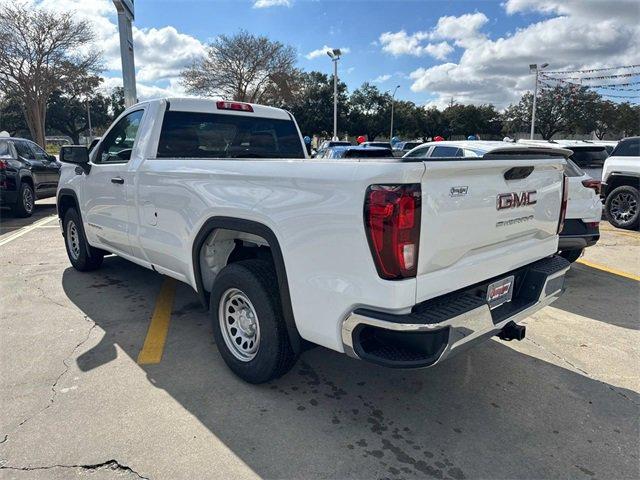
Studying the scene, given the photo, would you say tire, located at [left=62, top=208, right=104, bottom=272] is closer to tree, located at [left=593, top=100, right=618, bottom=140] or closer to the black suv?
Result: the black suv

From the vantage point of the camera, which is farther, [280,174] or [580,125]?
[580,125]

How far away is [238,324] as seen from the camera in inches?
129

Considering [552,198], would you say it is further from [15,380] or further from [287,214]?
[15,380]

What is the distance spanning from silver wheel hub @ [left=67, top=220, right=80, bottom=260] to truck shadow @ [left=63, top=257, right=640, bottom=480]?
236 centimetres

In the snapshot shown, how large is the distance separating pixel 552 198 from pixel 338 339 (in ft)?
6.16

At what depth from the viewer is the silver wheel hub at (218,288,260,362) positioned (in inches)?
126

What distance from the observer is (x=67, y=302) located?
4867 mm

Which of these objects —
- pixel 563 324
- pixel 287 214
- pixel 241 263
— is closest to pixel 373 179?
pixel 287 214

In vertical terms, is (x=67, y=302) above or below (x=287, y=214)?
below

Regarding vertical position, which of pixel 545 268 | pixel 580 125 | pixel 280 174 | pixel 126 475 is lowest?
pixel 126 475

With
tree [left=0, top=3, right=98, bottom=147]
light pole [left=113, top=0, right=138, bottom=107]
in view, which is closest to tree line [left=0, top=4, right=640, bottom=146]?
tree [left=0, top=3, right=98, bottom=147]

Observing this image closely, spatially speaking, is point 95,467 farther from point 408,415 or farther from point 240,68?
point 240,68

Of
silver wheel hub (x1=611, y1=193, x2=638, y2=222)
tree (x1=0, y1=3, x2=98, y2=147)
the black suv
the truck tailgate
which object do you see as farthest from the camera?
tree (x1=0, y1=3, x2=98, y2=147)

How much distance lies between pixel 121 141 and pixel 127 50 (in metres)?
8.54
